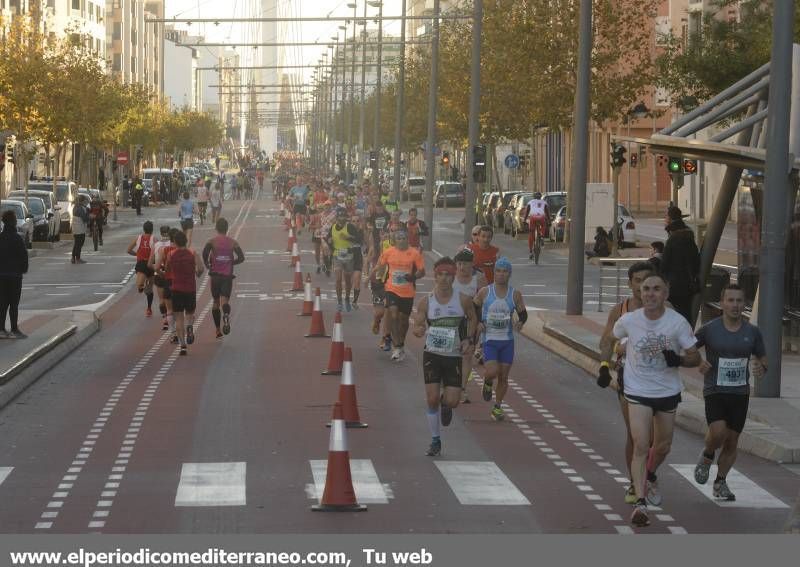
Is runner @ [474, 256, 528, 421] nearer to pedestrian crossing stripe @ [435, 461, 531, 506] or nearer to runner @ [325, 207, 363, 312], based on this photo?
pedestrian crossing stripe @ [435, 461, 531, 506]

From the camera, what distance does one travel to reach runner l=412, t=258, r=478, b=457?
624 inches

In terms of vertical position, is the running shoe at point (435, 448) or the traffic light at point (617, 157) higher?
the traffic light at point (617, 157)

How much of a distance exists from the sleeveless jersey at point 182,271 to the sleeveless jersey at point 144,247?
5720mm

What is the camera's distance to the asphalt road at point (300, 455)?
12.5 meters

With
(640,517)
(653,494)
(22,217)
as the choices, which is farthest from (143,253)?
(22,217)

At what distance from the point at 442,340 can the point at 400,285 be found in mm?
7601

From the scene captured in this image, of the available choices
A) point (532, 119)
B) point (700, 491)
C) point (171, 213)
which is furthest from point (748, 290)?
point (171, 213)

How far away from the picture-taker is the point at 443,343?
16.2m

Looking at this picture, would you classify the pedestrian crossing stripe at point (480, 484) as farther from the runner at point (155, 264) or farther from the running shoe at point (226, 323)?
the runner at point (155, 264)

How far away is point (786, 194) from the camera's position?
19.2 metres

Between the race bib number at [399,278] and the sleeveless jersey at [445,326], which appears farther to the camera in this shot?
the race bib number at [399,278]

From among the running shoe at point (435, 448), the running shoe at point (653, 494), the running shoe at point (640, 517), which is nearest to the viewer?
the running shoe at point (640, 517)

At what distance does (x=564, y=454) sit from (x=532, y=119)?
4349 cm

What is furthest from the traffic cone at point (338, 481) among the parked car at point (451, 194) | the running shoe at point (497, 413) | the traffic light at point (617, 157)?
the parked car at point (451, 194)
